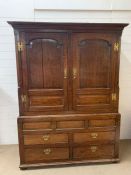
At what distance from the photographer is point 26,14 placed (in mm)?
2752

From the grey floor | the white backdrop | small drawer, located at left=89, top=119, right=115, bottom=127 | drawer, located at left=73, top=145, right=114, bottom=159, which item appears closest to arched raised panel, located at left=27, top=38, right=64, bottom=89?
small drawer, located at left=89, top=119, right=115, bottom=127

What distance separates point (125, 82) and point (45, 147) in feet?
5.23

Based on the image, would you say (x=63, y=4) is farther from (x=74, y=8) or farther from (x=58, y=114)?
(x=58, y=114)

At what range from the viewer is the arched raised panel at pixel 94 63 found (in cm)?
226

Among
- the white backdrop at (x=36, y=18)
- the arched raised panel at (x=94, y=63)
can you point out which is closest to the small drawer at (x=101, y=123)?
the arched raised panel at (x=94, y=63)

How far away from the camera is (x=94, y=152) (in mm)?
2488

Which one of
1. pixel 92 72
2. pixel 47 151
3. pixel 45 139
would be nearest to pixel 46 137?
pixel 45 139

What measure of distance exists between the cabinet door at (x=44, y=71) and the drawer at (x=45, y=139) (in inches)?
12.8

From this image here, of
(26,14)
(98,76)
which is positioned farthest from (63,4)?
(98,76)

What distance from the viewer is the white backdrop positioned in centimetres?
274

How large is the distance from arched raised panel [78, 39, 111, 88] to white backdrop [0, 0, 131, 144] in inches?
29.9

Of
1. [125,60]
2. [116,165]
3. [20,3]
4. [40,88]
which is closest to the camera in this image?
[40,88]

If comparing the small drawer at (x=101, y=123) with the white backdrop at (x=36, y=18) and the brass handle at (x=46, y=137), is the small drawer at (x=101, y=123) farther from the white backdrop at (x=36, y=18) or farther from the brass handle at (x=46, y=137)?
the white backdrop at (x=36, y=18)

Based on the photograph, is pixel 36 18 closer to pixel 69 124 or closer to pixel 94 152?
pixel 69 124
